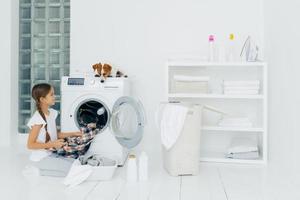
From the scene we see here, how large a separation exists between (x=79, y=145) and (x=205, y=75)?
1496 mm

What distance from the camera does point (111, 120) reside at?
10.7 ft

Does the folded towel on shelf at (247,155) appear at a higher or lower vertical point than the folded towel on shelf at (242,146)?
lower

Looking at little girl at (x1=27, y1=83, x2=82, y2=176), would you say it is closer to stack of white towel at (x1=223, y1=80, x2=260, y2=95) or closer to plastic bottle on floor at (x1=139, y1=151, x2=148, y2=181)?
plastic bottle on floor at (x1=139, y1=151, x2=148, y2=181)

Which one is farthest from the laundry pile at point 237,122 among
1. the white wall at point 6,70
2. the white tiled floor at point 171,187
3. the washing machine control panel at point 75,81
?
the white wall at point 6,70

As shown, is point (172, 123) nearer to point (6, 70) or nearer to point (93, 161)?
point (93, 161)

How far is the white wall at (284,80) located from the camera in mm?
2557

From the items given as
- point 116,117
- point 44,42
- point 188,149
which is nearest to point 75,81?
point 116,117

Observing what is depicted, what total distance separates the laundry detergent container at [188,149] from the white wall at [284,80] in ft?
2.13

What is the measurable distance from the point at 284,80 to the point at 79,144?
1.69 m

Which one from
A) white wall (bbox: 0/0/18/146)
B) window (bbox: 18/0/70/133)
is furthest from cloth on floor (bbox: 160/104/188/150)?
white wall (bbox: 0/0/18/146)

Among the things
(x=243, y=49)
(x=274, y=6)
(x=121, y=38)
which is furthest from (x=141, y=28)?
(x=274, y=6)

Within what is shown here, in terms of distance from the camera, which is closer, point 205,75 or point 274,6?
point 274,6

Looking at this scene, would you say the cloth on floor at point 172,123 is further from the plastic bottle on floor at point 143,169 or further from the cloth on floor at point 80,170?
the cloth on floor at point 80,170

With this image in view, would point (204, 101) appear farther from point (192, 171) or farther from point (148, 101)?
point (192, 171)
